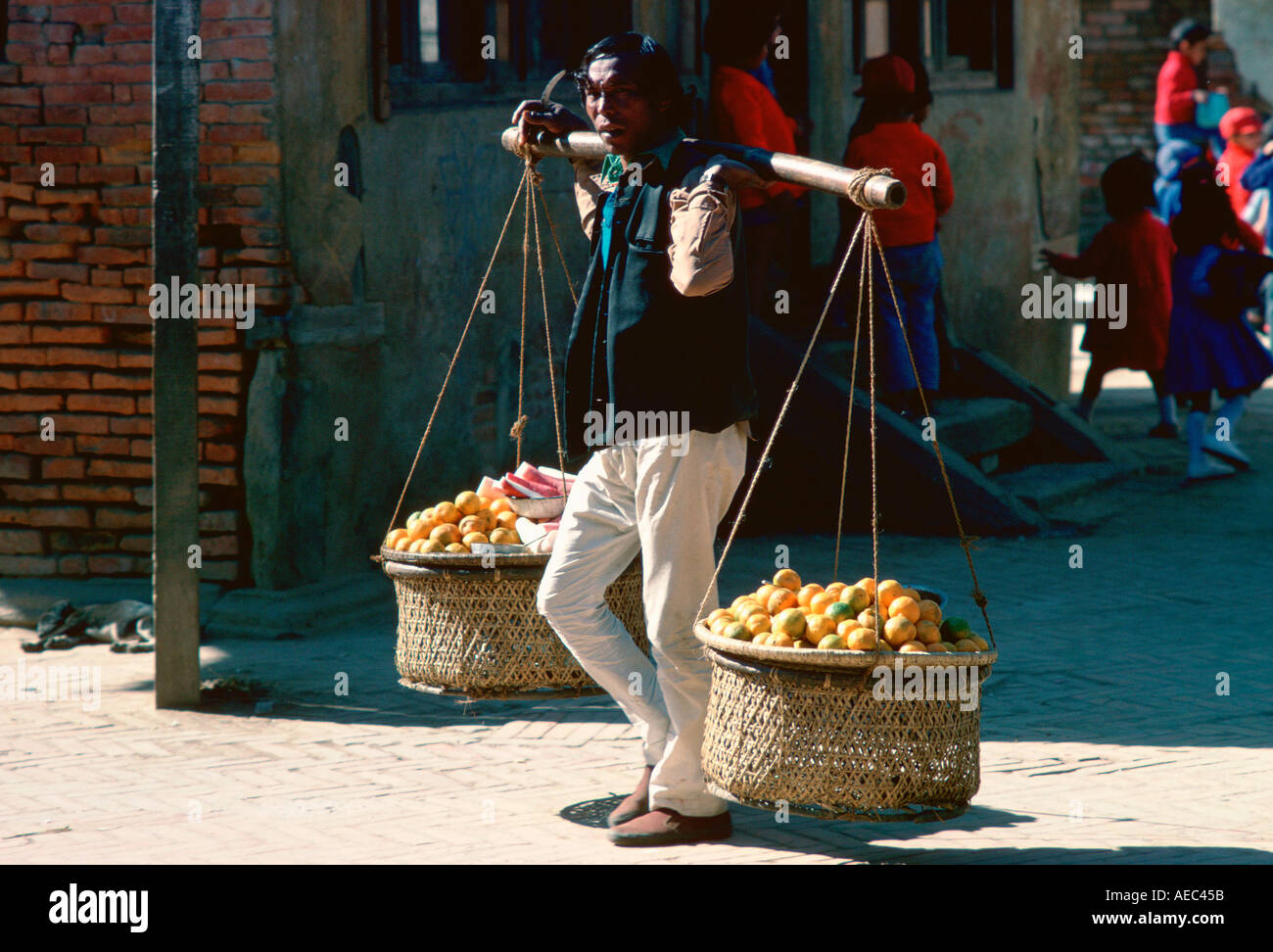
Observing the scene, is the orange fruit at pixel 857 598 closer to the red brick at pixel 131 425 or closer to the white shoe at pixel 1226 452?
the red brick at pixel 131 425

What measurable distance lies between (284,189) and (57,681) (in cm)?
242

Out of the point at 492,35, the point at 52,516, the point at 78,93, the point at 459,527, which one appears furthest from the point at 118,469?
the point at 459,527

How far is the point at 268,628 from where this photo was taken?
788cm

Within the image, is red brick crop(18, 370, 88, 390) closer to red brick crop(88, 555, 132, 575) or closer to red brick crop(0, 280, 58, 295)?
red brick crop(0, 280, 58, 295)

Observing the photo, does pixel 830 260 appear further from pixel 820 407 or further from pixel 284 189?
pixel 284 189

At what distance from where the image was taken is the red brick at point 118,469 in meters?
8.38

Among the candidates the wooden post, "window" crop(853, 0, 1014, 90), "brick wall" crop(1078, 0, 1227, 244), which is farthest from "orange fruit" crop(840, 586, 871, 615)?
"brick wall" crop(1078, 0, 1227, 244)

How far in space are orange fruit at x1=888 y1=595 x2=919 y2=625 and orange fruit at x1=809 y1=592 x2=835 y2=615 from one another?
18cm

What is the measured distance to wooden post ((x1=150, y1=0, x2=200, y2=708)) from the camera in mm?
6648

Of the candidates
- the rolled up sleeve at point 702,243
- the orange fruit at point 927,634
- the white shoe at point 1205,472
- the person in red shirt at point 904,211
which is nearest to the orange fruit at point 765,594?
the orange fruit at point 927,634

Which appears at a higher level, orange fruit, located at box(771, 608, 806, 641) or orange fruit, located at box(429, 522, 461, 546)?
orange fruit, located at box(429, 522, 461, 546)

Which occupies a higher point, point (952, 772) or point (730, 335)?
point (730, 335)
